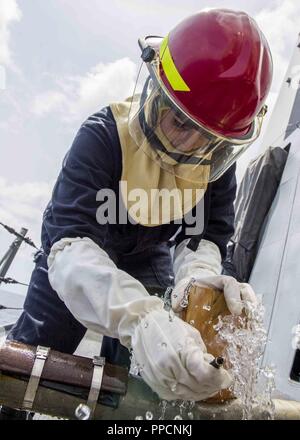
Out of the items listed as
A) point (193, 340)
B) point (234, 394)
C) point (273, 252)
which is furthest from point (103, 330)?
point (273, 252)

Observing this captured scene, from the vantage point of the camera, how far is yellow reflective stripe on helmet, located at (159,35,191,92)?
1235mm

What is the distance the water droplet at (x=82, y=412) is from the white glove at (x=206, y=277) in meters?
0.34

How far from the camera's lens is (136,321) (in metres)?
0.96

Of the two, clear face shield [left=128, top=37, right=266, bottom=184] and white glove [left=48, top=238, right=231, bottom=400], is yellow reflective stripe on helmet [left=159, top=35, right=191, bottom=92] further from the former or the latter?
white glove [left=48, top=238, right=231, bottom=400]

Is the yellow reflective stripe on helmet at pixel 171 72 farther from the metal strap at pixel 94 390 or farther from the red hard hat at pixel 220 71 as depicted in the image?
the metal strap at pixel 94 390

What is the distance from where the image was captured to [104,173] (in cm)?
128

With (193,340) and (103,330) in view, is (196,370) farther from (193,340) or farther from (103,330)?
(103,330)

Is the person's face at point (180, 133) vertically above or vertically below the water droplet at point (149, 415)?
above

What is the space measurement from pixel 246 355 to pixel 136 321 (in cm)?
30

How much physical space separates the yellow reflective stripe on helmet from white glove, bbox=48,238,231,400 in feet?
1.87

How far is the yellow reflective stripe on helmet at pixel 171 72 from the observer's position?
1235mm

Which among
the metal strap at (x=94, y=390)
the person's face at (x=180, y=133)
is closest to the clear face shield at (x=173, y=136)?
the person's face at (x=180, y=133)
